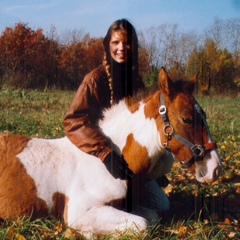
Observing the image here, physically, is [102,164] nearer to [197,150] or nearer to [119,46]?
[197,150]

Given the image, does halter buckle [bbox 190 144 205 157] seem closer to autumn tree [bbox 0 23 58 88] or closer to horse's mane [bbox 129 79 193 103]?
horse's mane [bbox 129 79 193 103]

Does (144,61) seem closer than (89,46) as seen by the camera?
Yes

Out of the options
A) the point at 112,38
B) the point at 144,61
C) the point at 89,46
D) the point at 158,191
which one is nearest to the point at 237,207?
the point at 158,191

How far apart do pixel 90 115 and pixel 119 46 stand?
64 cm

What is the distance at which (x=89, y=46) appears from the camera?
19906mm

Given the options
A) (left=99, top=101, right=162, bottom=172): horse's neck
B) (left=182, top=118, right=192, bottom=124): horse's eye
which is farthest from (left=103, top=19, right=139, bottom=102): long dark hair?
(left=182, top=118, right=192, bottom=124): horse's eye

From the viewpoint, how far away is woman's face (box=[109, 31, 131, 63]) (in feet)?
12.4

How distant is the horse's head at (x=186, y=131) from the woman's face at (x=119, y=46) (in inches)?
25.7

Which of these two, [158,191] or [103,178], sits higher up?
[103,178]

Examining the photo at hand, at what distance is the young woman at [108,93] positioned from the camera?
3.53 metres

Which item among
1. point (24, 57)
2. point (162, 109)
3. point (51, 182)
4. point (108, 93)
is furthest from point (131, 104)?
point (24, 57)

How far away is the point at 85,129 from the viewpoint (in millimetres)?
3547

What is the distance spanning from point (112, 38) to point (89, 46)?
53.7 ft

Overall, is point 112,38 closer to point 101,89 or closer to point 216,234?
point 101,89
